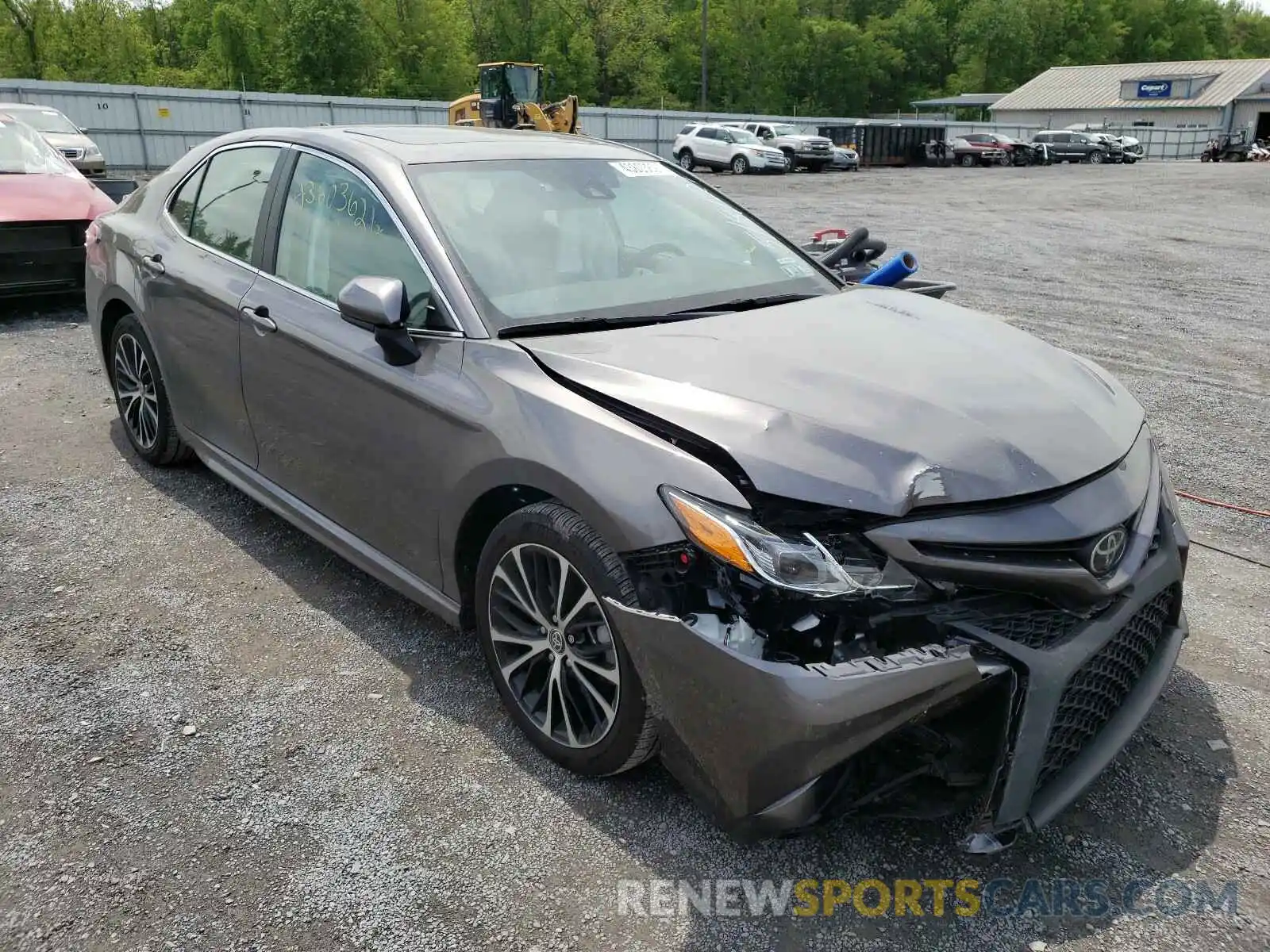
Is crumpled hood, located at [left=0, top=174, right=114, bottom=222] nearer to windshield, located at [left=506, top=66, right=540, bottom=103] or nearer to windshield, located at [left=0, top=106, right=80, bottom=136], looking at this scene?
windshield, located at [left=0, top=106, right=80, bottom=136]

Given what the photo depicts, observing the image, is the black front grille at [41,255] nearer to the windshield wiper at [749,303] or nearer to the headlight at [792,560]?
the windshield wiper at [749,303]

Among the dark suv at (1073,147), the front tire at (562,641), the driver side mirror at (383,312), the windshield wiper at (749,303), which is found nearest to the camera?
the front tire at (562,641)

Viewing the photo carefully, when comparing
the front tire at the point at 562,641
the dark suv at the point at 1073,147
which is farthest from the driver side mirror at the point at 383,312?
the dark suv at the point at 1073,147

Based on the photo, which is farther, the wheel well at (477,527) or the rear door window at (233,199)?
the rear door window at (233,199)

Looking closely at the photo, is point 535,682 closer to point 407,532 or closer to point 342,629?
point 407,532

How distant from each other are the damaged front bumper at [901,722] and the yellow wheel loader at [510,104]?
26.5 m

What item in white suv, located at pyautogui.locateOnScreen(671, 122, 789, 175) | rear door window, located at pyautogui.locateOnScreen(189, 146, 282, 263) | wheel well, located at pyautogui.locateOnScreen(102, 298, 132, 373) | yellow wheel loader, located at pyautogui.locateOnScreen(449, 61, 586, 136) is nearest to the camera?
rear door window, located at pyautogui.locateOnScreen(189, 146, 282, 263)

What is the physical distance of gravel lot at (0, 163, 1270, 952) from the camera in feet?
7.58

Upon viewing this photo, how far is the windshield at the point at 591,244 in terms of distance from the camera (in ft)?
10.3

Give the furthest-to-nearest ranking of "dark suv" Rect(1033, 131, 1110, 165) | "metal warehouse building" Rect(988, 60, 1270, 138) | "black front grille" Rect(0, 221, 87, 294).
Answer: "metal warehouse building" Rect(988, 60, 1270, 138) < "dark suv" Rect(1033, 131, 1110, 165) < "black front grille" Rect(0, 221, 87, 294)

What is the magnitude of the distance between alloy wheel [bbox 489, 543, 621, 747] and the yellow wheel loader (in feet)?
84.9

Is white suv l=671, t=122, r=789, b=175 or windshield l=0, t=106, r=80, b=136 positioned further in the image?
white suv l=671, t=122, r=789, b=175

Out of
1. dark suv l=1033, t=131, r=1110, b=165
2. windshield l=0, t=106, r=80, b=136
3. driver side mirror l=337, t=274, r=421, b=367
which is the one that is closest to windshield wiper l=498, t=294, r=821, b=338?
driver side mirror l=337, t=274, r=421, b=367

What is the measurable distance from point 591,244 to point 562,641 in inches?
55.5
